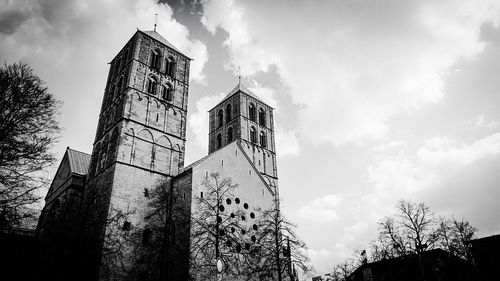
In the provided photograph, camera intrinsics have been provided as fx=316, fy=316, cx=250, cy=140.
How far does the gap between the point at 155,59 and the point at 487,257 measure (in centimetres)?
3277

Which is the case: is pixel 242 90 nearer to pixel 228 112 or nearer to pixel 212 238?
pixel 228 112

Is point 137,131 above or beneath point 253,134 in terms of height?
beneath

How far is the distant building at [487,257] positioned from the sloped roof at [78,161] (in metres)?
33.0

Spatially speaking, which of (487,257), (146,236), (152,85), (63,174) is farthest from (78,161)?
(487,257)

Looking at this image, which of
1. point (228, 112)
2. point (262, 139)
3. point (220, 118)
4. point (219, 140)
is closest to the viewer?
point (262, 139)

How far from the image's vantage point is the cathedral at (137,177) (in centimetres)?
1697

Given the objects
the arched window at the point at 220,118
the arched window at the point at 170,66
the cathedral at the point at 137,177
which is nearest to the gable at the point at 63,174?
the cathedral at the point at 137,177

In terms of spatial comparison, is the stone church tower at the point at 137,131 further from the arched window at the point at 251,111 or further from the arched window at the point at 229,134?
the arched window at the point at 251,111

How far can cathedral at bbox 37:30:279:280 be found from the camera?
1697 centimetres

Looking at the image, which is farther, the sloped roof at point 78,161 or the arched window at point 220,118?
the arched window at point 220,118

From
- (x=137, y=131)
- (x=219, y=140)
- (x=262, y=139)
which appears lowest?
(x=137, y=131)

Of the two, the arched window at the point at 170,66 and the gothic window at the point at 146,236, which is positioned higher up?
the arched window at the point at 170,66

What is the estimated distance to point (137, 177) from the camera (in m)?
24.4

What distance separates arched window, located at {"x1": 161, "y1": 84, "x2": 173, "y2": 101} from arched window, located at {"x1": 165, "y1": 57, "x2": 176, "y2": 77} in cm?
205
